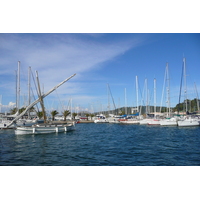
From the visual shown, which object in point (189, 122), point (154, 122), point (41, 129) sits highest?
point (189, 122)

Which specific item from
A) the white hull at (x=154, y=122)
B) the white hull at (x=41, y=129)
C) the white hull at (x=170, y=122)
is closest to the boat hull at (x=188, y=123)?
the white hull at (x=170, y=122)

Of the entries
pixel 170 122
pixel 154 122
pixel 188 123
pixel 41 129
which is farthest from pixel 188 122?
pixel 41 129

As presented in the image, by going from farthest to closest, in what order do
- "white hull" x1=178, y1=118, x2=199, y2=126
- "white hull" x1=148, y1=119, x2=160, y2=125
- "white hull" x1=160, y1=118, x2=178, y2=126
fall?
"white hull" x1=148, y1=119, x2=160, y2=125 → "white hull" x1=160, y1=118, x2=178, y2=126 → "white hull" x1=178, y1=118, x2=199, y2=126

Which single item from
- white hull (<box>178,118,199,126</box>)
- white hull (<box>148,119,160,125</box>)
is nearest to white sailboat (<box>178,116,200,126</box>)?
white hull (<box>178,118,199,126</box>)

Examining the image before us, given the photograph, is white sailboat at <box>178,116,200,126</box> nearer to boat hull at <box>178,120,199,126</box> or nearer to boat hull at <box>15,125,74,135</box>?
boat hull at <box>178,120,199,126</box>

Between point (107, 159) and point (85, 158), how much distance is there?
6.30 feet

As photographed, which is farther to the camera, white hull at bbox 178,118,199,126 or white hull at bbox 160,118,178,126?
white hull at bbox 160,118,178,126

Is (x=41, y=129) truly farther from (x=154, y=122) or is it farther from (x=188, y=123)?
(x=188, y=123)

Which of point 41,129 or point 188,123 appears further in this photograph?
point 188,123

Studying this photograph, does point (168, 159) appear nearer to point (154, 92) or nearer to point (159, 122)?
point (159, 122)

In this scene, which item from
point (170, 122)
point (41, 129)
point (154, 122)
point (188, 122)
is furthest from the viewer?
point (154, 122)

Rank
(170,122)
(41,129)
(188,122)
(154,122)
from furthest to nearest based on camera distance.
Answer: (154,122)
(170,122)
(188,122)
(41,129)

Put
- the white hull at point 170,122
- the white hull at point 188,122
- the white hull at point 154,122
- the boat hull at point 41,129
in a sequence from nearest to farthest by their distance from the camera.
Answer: the boat hull at point 41,129 < the white hull at point 188,122 < the white hull at point 170,122 < the white hull at point 154,122

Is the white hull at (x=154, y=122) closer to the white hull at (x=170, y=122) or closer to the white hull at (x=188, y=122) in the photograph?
the white hull at (x=170, y=122)
